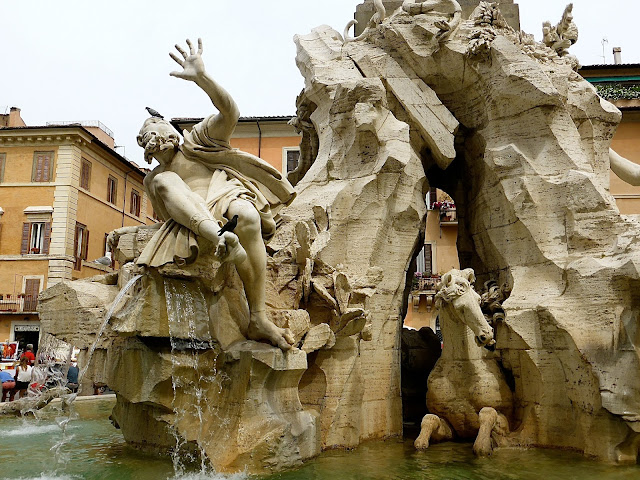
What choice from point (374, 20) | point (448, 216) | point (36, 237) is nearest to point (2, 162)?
point (36, 237)

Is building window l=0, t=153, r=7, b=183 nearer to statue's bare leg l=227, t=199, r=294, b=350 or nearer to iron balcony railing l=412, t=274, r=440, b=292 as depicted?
iron balcony railing l=412, t=274, r=440, b=292

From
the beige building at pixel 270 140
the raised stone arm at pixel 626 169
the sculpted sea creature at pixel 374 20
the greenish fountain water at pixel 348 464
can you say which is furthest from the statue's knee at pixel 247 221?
the beige building at pixel 270 140

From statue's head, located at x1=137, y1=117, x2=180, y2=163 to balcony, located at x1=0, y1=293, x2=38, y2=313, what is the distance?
19398 mm

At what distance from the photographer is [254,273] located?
5.18m

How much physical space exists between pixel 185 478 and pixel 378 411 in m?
2.64

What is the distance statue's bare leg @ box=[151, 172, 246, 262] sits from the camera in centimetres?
474

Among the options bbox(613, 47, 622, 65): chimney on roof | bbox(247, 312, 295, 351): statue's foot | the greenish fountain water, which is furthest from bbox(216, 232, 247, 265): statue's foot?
bbox(613, 47, 622, 65): chimney on roof

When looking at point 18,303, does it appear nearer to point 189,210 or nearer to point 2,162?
point 2,162

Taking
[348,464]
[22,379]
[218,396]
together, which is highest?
[218,396]

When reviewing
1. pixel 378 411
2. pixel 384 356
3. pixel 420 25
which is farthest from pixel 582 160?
pixel 378 411

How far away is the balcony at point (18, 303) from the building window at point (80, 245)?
1960 millimetres

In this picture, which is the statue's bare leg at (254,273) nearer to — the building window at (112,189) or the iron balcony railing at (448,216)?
the iron balcony railing at (448,216)

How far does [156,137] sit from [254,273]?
1.45m

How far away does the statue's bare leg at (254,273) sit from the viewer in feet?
16.7
